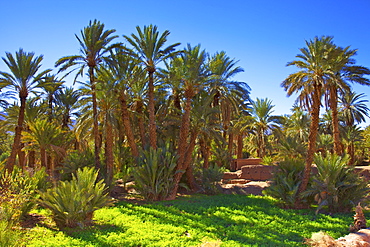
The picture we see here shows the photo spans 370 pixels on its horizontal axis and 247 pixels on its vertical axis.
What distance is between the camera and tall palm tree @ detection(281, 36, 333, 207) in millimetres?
14516

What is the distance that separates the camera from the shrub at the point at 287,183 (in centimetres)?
1397

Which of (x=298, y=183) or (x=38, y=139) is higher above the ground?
(x=38, y=139)

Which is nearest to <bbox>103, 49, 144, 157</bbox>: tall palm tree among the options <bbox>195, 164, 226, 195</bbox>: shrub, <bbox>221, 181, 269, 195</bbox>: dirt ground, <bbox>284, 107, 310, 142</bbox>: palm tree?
<bbox>195, 164, 226, 195</bbox>: shrub

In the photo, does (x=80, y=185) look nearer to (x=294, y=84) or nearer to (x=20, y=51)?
(x=294, y=84)

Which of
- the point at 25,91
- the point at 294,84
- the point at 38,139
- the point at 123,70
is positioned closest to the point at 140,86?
the point at 123,70

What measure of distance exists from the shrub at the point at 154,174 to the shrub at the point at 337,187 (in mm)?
6696

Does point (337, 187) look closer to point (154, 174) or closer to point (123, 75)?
point (154, 174)

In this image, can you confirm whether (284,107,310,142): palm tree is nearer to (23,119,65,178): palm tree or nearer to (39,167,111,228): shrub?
(23,119,65,178): palm tree

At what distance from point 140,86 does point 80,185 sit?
37.9 feet

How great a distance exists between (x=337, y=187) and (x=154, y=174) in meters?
8.32

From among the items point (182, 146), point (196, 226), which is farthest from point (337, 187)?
point (182, 146)

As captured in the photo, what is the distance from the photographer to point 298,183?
14188mm

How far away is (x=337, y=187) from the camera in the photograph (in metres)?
13.0

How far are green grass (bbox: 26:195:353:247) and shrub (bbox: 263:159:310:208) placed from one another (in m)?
0.61
